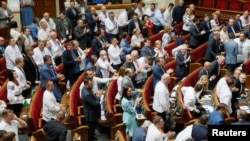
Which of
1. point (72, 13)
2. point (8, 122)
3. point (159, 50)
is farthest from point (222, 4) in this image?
point (8, 122)

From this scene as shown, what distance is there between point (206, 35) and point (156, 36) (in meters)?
1.26

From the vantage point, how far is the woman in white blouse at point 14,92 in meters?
8.14

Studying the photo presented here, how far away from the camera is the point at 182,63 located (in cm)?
983

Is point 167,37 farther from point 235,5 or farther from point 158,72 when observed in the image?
point 235,5

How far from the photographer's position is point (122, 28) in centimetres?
1240

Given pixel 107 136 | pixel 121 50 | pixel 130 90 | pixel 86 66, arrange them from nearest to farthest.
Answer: pixel 130 90, pixel 107 136, pixel 86 66, pixel 121 50

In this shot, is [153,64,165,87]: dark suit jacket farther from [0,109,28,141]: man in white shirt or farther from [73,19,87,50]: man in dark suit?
[0,109,28,141]: man in white shirt

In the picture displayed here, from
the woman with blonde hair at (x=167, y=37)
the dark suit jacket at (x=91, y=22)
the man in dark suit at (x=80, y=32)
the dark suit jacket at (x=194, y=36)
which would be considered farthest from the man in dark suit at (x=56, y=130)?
the dark suit jacket at (x=194, y=36)

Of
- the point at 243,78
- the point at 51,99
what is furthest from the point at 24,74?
the point at 243,78

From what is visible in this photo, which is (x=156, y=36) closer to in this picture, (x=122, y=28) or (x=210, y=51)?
(x=122, y=28)

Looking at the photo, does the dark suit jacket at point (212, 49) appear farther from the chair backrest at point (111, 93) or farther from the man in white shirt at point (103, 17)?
the man in white shirt at point (103, 17)

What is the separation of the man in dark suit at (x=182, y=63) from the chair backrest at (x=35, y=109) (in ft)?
9.78

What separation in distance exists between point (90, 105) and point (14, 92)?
4.64ft

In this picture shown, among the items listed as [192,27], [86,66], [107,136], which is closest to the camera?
[107,136]
